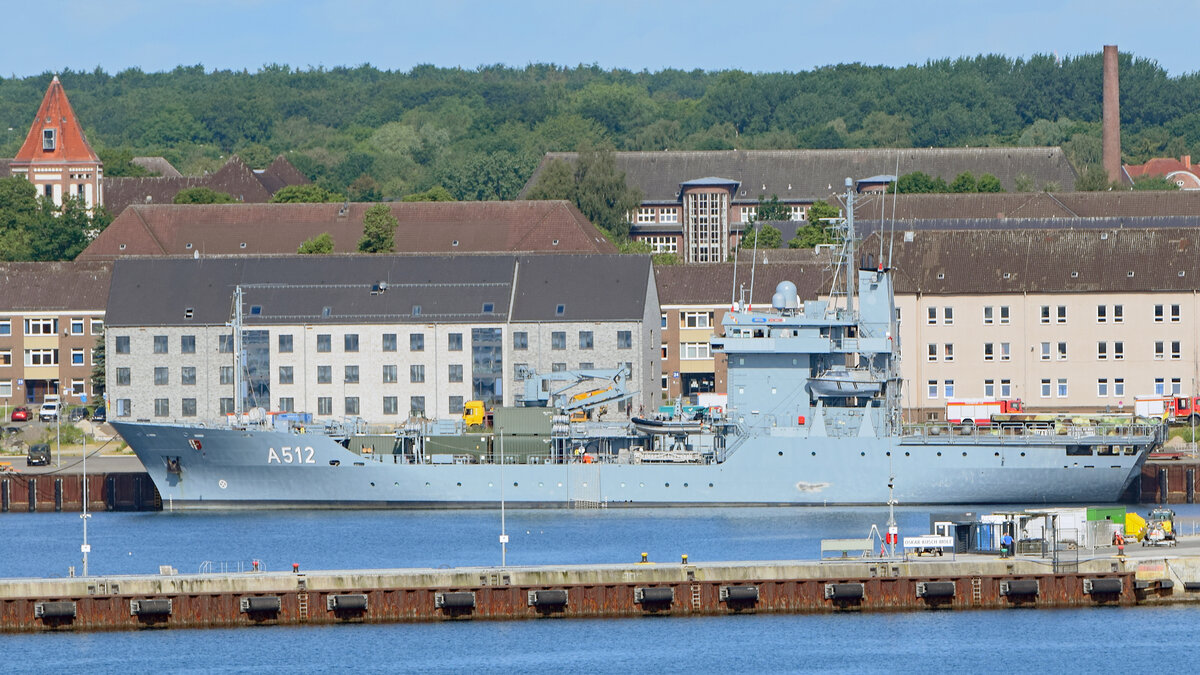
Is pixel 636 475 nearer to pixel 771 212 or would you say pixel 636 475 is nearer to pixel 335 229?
pixel 335 229

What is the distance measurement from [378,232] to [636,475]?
166 feet

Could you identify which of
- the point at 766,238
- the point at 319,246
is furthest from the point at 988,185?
the point at 319,246

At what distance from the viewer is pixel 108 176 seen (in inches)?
7259

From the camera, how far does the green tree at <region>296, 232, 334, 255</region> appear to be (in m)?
125

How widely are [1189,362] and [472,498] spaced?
36013 millimetres

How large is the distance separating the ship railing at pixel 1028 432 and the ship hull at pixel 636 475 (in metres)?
0.36

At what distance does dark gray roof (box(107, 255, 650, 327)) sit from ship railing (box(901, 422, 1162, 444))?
2137cm

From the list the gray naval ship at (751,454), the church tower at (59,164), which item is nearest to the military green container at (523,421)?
the gray naval ship at (751,454)

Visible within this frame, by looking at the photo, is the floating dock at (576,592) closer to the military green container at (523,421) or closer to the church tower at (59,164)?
the military green container at (523,421)

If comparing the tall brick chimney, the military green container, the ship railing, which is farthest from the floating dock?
the tall brick chimney

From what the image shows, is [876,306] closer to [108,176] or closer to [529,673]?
[529,673]

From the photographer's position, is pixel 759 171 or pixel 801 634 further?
pixel 759 171

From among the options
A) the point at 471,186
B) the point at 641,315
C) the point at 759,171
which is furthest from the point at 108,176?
the point at 641,315

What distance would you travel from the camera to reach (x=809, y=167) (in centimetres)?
17762
